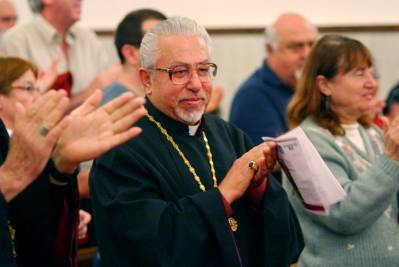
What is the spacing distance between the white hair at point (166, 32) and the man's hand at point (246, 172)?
465mm

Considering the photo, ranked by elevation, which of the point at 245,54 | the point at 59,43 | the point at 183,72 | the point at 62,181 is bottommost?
the point at 245,54

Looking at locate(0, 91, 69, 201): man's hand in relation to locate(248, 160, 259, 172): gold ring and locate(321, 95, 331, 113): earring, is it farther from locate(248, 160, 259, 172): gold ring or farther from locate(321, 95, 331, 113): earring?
locate(321, 95, 331, 113): earring

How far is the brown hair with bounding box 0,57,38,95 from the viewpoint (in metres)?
3.86

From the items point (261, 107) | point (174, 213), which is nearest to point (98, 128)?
point (174, 213)

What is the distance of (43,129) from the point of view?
244cm

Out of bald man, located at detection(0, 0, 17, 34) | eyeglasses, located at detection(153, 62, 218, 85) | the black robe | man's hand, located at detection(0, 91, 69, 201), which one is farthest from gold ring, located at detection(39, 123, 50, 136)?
bald man, located at detection(0, 0, 17, 34)

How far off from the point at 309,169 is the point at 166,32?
74cm

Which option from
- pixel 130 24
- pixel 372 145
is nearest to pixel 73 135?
pixel 372 145

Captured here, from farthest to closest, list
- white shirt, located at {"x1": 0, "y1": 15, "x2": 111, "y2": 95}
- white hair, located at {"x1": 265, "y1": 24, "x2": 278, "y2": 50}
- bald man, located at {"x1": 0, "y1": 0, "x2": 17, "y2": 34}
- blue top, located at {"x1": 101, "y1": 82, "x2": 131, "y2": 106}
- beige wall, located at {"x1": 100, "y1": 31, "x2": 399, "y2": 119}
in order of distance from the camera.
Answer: beige wall, located at {"x1": 100, "y1": 31, "x2": 399, "y2": 119}
bald man, located at {"x1": 0, "y1": 0, "x2": 17, "y2": 34}
white hair, located at {"x1": 265, "y1": 24, "x2": 278, "y2": 50}
white shirt, located at {"x1": 0, "y1": 15, "x2": 111, "y2": 95}
blue top, located at {"x1": 101, "y1": 82, "x2": 131, "y2": 106}

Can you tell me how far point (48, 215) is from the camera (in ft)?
9.24

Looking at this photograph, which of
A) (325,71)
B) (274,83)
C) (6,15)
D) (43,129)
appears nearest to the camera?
(43,129)

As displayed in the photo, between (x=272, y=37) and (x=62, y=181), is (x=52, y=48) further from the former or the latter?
(x=62, y=181)

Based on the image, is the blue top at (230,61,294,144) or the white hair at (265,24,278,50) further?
the white hair at (265,24,278,50)

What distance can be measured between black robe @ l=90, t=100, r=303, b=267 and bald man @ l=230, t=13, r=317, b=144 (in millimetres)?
1819
